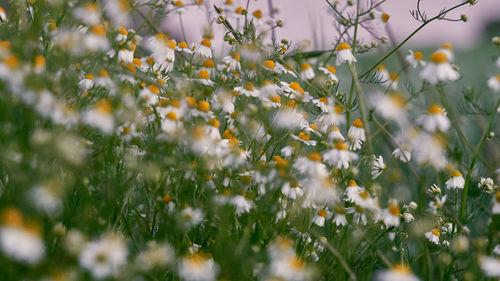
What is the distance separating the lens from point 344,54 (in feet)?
6.17

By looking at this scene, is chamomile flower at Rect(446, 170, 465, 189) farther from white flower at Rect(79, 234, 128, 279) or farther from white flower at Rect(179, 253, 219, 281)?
white flower at Rect(79, 234, 128, 279)

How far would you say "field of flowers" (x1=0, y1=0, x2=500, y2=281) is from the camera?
3.87ft

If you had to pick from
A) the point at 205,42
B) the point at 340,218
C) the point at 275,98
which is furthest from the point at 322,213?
the point at 205,42

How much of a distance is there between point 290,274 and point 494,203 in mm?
733

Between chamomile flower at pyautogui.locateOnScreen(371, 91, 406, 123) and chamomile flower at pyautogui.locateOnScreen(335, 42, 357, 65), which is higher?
chamomile flower at pyautogui.locateOnScreen(335, 42, 357, 65)

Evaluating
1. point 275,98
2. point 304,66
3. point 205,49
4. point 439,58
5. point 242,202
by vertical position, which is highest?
point 205,49

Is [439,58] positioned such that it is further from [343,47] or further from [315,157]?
[343,47]

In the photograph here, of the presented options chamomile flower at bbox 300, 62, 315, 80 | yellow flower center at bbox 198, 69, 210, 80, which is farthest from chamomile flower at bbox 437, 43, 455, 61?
yellow flower center at bbox 198, 69, 210, 80

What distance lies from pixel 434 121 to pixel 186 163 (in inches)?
26.2

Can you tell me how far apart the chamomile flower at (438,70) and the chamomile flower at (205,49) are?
806 millimetres

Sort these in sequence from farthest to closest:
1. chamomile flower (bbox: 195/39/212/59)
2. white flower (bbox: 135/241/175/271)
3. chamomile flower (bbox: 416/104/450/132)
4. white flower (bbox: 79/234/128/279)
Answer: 1. chamomile flower (bbox: 195/39/212/59)
2. chamomile flower (bbox: 416/104/450/132)
3. white flower (bbox: 135/241/175/271)
4. white flower (bbox: 79/234/128/279)

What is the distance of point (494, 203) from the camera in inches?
60.7

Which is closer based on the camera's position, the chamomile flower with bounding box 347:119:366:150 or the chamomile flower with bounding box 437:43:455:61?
the chamomile flower with bounding box 437:43:455:61

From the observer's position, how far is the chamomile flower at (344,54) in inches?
73.3
